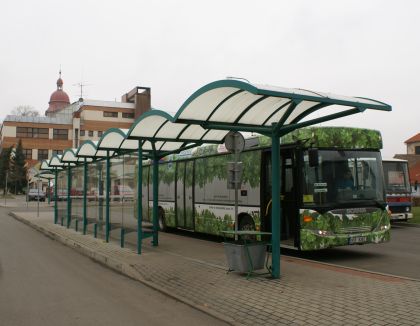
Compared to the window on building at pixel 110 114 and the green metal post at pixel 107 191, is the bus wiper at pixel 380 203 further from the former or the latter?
the window on building at pixel 110 114

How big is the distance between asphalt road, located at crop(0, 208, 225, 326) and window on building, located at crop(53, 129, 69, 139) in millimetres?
79398

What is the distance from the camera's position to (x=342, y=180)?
1116 cm

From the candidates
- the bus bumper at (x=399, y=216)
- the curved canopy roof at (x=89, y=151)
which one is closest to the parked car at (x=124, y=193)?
the curved canopy roof at (x=89, y=151)

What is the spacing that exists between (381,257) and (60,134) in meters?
82.6

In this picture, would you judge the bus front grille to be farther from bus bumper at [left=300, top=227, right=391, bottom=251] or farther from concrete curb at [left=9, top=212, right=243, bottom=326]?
concrete curb at [left=9, top=212, right=243, bottom=326]

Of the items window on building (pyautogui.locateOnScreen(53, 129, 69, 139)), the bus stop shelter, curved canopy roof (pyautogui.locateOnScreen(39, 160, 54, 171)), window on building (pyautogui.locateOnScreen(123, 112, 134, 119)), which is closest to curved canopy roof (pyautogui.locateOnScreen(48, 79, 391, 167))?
the bus stop shelter

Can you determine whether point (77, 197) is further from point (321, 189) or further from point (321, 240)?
point (321, 240)

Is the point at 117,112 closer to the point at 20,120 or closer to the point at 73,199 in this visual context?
the point at 20,120

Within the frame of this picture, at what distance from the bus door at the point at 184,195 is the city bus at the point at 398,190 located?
337 inches

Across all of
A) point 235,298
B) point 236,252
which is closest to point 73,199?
point 236,252

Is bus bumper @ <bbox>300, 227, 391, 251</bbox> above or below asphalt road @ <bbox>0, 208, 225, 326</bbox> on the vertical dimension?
above

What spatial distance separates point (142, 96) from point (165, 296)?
273ft

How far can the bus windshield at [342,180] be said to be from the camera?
10.9 meters

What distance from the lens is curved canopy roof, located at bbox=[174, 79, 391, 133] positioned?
7324 mm
